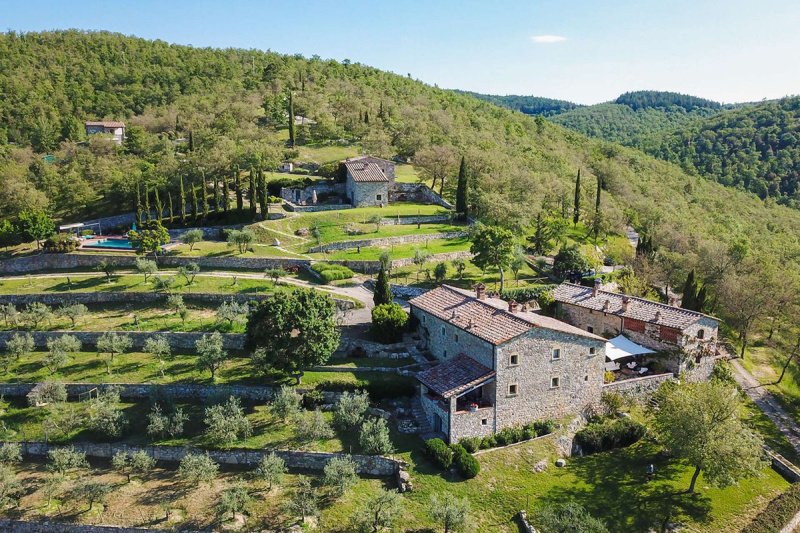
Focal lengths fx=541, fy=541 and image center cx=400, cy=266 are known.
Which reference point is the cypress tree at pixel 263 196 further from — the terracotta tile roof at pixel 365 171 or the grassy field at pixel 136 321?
the grassy field at pixel 136 321

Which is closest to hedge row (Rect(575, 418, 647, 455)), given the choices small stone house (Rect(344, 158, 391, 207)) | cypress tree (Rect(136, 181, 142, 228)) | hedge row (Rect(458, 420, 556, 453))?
hedge row (Rect(458, 420, 556, 453))

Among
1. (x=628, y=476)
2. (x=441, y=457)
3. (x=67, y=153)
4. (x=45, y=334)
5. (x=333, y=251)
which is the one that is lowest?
(x=628, y=476)

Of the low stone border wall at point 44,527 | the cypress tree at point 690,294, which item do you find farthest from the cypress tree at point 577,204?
the low stone border wall at point 44,527

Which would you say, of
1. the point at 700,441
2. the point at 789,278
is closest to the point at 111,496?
the point at 700,441

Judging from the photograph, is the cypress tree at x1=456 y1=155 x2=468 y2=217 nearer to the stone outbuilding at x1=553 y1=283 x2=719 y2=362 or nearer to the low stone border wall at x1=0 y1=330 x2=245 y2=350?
the stone outbuilding at x1=553 y1=283 x2=719 y2=362

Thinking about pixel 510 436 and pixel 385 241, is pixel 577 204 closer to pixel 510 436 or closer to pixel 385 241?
pixel 385 241

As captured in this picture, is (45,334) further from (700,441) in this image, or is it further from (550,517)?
(700,441)
